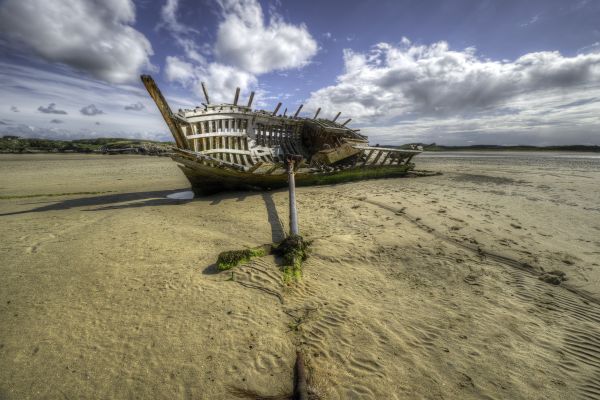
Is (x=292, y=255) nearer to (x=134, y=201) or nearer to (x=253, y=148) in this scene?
(x=134, y=201)

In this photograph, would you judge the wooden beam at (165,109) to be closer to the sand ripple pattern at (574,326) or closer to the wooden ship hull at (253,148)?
the wooden ship hull at (253,148)

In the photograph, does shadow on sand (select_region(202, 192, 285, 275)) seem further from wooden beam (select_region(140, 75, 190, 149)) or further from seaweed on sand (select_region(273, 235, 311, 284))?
wooden beam (select_region(140, 75, 190, 149))

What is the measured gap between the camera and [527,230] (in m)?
6.18

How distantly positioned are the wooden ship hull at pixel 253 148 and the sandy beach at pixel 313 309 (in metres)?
3.18

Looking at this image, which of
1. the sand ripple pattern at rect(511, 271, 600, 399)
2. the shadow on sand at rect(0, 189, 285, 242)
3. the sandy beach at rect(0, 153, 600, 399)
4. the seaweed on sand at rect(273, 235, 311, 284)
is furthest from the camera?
the shadow on sand at rect(0, 189, 285, 242)

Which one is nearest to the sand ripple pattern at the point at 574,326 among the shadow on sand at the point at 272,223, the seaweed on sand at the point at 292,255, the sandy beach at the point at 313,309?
the sandy beach at the point at 313,309

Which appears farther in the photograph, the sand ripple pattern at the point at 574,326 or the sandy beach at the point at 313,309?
the sand ripple pattern at the point at 574,326

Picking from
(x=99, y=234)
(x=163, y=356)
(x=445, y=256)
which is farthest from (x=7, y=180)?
(x=445, y=256)

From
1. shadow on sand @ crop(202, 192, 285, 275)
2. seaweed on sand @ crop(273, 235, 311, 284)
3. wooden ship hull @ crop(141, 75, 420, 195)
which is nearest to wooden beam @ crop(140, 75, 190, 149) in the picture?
wooden ship hull @ crop(141, 75, 420, 195)

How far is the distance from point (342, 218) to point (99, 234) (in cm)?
625

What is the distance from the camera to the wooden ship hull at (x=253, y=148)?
9134mm

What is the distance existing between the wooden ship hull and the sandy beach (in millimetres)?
3176

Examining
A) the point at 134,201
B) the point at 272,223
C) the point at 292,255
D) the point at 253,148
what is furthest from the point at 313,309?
the point at 253,148

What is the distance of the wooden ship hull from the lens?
913 centimetres
